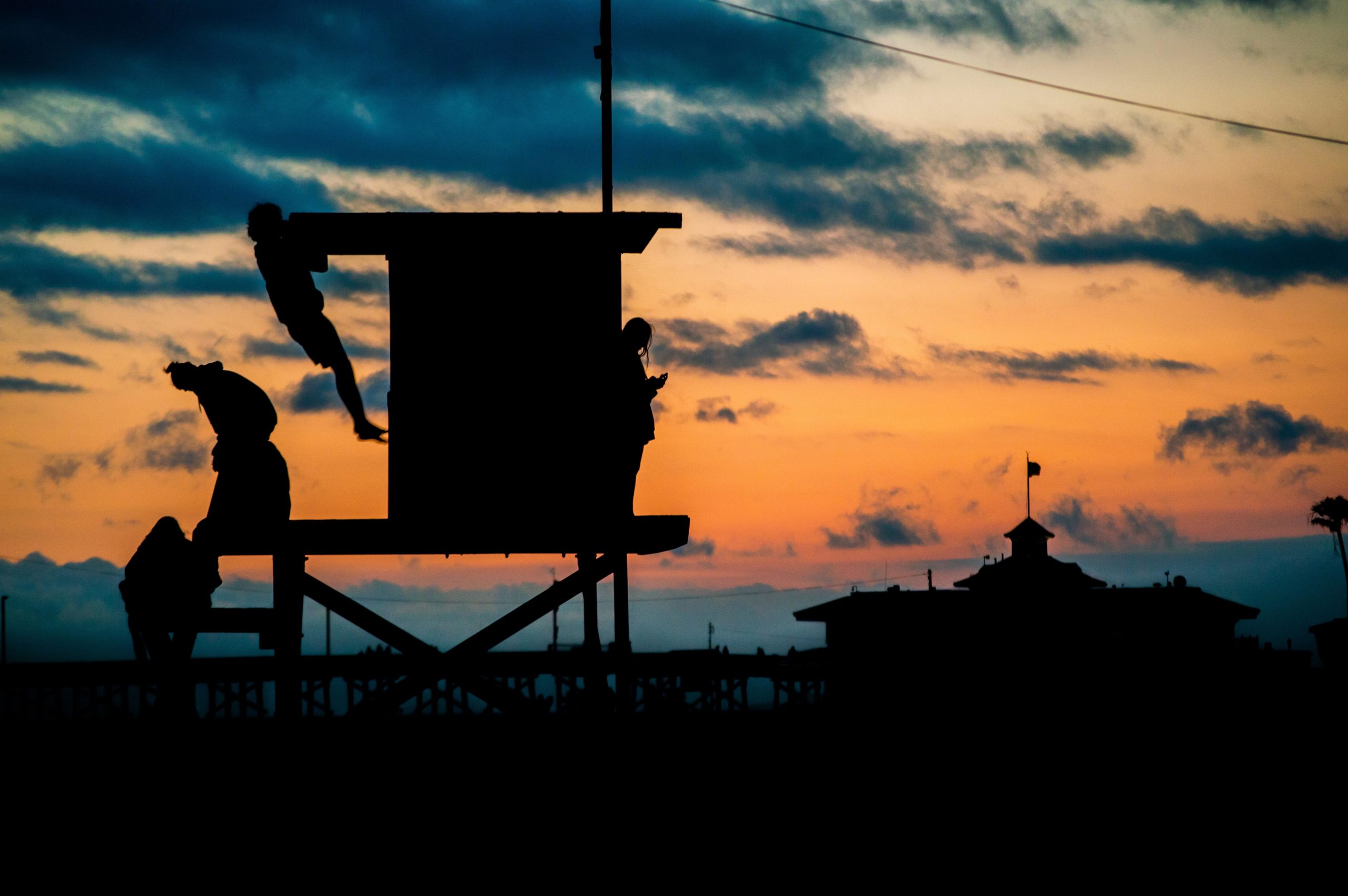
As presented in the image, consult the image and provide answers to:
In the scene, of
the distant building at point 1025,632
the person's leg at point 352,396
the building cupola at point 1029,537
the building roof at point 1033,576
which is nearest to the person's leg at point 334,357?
the person's leg at point 352,396

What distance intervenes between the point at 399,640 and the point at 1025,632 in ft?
99.0

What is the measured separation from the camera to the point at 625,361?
12.3 meters

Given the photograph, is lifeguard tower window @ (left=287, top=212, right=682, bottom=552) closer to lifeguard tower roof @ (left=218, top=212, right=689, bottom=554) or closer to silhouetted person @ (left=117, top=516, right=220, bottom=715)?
lifeguard tower roof @ (left=218, top=212, right=689, bottom=554)

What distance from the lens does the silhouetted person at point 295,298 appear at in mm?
11867

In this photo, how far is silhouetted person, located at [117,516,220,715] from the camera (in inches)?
474

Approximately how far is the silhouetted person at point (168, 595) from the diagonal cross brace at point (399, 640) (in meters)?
1.26

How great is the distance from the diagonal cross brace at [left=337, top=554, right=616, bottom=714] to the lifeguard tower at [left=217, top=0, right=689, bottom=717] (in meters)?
0.64

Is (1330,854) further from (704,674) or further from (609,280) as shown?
(704,674)

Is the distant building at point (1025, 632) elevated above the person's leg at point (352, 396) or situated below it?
below

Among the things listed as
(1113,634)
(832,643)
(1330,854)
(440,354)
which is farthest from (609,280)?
(1113,634)

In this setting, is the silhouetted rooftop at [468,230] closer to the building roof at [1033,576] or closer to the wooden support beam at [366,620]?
the wooden support beam at [366,620]

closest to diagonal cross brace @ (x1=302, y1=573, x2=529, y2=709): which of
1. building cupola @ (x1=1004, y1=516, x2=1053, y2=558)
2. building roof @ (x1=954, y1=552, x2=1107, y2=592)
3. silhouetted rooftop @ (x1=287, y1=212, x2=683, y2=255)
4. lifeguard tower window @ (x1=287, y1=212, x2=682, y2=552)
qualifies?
lifeguard tower window @ (x1=287, y1=212, x2=682, y2=552)

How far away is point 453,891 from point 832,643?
36064 millimetres

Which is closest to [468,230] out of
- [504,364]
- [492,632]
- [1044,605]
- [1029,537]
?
[504,364]
